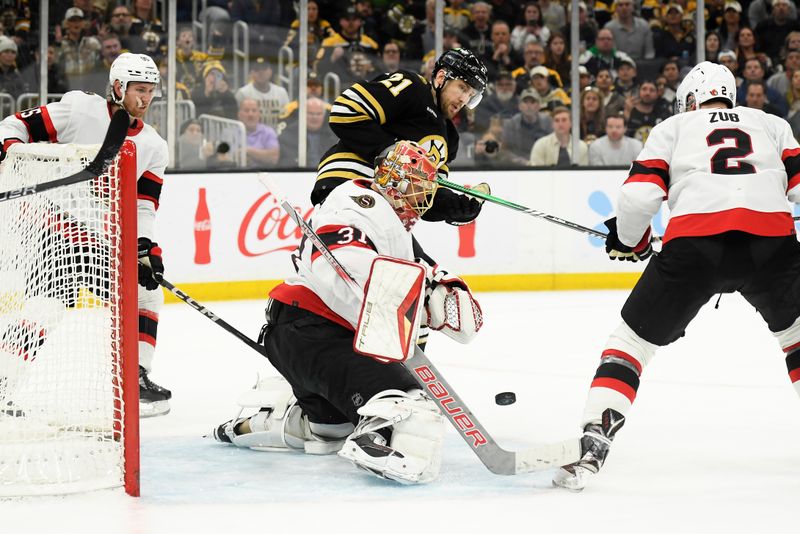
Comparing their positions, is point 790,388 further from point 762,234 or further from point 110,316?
point 110,316

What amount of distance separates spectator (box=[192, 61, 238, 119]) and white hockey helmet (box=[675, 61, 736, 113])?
13.2ft

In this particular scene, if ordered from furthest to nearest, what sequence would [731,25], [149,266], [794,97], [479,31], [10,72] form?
[731,25] < [794,97] < [479,31] < [10,72] < [149,266]

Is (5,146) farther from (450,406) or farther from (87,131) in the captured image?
(450,406)

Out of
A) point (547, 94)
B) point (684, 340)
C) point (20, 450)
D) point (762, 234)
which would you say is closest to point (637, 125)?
point (547, 94)

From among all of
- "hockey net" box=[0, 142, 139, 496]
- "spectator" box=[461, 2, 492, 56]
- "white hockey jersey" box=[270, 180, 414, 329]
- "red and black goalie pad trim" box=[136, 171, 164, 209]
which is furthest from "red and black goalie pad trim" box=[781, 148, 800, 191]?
"spectator" box=[461, 2, 492, 56]

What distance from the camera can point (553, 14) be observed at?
763 centimetres

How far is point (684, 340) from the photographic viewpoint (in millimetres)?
5363

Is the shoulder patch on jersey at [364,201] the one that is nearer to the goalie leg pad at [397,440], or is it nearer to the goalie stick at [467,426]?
the goalie stick at [467,426]

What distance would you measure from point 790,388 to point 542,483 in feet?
5.43

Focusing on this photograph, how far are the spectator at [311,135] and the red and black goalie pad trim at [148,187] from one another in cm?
293

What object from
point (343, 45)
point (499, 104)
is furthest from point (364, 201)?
point (499, 104)

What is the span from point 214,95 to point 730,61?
3.26m

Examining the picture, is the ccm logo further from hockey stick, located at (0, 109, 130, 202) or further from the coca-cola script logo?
the coca-cola script logo

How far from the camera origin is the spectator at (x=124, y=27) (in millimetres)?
6598
